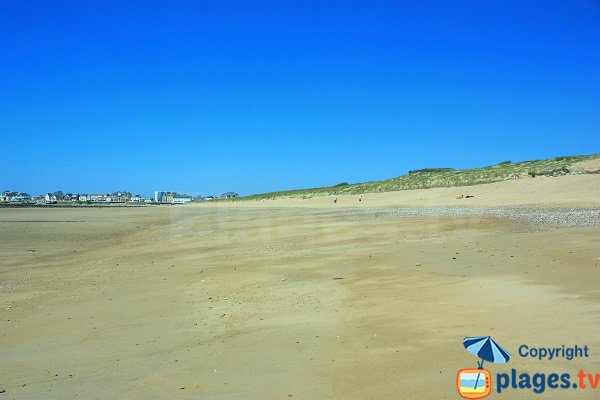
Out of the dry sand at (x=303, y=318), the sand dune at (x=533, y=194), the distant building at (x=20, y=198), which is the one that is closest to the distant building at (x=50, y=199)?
the distant building at (x=20, y=198)

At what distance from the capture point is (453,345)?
167 inches

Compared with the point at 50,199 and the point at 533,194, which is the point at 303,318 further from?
the point at 50,199

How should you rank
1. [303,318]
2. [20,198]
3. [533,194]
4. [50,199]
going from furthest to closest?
[20,198], [50,199], [533,194], [303,318]

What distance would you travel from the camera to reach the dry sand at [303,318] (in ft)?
12.8

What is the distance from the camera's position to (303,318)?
5594 millimetres

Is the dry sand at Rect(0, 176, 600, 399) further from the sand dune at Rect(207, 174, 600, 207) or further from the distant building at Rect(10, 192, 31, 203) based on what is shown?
the distant building at Rect(10, 192, 31, 203)

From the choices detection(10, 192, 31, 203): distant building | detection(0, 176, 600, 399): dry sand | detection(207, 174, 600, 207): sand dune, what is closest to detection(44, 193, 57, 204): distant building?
detection(10, 192, 31, 203): distant building

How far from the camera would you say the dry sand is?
3.91 metres

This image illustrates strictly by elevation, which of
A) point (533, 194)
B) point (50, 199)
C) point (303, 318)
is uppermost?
point (50, 199)

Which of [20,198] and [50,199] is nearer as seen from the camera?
[50,199]

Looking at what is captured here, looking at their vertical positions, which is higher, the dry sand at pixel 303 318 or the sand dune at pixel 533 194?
the sand dune at pixel 533 194

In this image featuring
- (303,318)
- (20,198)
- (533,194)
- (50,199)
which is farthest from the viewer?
(20,198)

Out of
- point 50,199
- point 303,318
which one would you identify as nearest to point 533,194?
point 303,318

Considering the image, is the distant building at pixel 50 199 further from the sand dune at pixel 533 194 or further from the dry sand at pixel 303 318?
the dry sand at pixel 303 318
